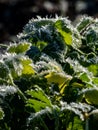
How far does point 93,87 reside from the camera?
1802mm

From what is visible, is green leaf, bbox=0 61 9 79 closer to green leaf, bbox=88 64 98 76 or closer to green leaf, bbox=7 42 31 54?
green leaf, bbox=7 42 31 54

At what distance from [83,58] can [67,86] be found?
302mm

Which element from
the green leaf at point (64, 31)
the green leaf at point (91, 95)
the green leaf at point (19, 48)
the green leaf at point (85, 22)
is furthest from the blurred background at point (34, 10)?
the green leaf at point (91, 95)

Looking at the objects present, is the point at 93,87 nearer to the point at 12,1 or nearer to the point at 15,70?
the point at 15,70

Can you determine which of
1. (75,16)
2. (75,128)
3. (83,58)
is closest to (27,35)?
(83,58)

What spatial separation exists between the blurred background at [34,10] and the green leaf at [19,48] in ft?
23.1

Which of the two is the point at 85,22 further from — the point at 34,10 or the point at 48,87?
the point at 34,10

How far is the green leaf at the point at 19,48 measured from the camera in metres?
1.95

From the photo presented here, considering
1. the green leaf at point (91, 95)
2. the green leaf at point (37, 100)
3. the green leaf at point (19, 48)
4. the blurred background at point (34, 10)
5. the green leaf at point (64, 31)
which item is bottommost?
the green leaf at point (37, 100)

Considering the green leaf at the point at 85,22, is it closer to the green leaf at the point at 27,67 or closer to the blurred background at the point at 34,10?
the green leaf at the point at 27,67

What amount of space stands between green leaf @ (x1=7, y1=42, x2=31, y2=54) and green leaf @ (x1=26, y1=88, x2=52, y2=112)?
240 mm

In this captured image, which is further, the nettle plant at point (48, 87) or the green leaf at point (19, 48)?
the green leaf at point (19, 48)

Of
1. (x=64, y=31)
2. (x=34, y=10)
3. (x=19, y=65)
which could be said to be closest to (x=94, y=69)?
(x=64, y=31)

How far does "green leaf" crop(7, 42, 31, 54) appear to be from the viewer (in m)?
1.95
